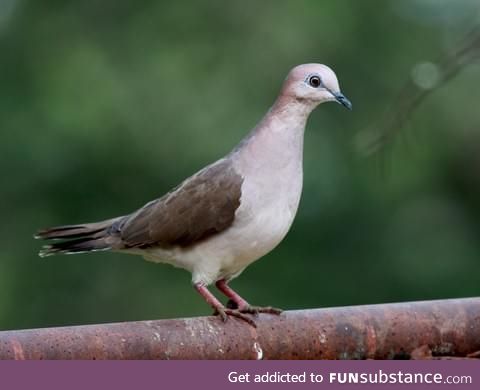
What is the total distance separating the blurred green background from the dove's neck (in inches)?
128

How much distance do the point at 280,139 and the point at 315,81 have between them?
26 cm

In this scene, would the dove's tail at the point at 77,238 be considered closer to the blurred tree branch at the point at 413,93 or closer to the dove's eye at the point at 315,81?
the dove's eye at the point at 315,81

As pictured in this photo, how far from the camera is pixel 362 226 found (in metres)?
8.70

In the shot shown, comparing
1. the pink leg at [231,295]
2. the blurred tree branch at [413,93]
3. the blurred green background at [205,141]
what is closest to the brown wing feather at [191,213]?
the pink leg at [231,295]

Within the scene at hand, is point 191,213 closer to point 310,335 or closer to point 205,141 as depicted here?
point 310,335

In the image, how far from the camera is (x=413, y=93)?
3354 millimetres

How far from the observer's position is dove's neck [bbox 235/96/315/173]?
4.48 metres

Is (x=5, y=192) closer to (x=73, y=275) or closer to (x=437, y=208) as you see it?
(x=73, y=275)

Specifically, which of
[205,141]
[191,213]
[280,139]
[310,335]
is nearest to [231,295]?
[191,213]

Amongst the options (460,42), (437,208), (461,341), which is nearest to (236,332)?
(461,341)

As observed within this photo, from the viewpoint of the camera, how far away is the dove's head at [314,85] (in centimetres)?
446

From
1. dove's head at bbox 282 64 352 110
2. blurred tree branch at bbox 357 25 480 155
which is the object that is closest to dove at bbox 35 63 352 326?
dove's head at bbox 282 64 352 110

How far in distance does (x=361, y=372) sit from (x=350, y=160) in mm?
4590

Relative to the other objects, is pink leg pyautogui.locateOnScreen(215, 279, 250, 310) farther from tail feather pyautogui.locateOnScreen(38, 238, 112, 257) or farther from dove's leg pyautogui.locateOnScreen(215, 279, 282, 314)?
tail feather pyautogui.locateOnScreen(38, 238, 112, 257)
